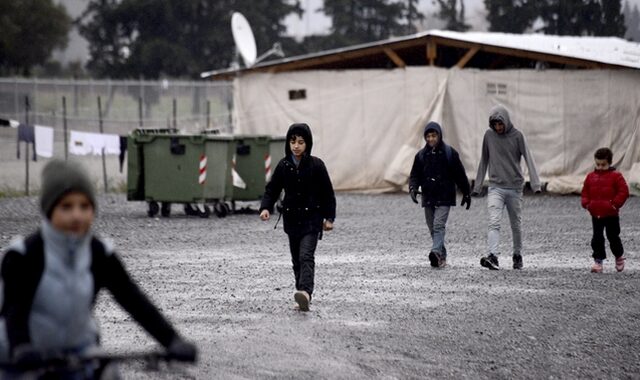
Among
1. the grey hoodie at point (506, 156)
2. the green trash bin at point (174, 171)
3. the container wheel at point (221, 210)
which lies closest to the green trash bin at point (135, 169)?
the green trash bin at point (174, 171)

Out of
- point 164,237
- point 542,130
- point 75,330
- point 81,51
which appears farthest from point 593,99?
point 81,51

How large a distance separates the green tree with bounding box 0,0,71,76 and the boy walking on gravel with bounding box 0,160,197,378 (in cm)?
6040

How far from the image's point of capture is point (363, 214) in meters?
22.5

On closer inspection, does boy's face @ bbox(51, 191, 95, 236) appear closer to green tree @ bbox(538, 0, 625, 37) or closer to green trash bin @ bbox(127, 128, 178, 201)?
green trash bin @ bbox(127, 128, 178, 201)

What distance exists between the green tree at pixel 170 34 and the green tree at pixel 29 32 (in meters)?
2.07

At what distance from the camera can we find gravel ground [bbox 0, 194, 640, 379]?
807 centimetres

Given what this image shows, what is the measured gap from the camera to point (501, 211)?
13773 millimetres

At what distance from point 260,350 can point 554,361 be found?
71.5 inches

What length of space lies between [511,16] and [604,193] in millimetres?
51698

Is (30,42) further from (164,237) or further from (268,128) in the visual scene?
(164,237)

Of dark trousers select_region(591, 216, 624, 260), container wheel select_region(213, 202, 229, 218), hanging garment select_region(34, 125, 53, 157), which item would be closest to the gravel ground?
dark trousers select_region(591, 216, 624, 260)

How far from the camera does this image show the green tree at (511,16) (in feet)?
209

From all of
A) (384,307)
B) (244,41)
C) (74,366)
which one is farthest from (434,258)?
(244,41)

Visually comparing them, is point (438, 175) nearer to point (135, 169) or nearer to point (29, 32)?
point (135, 169)
